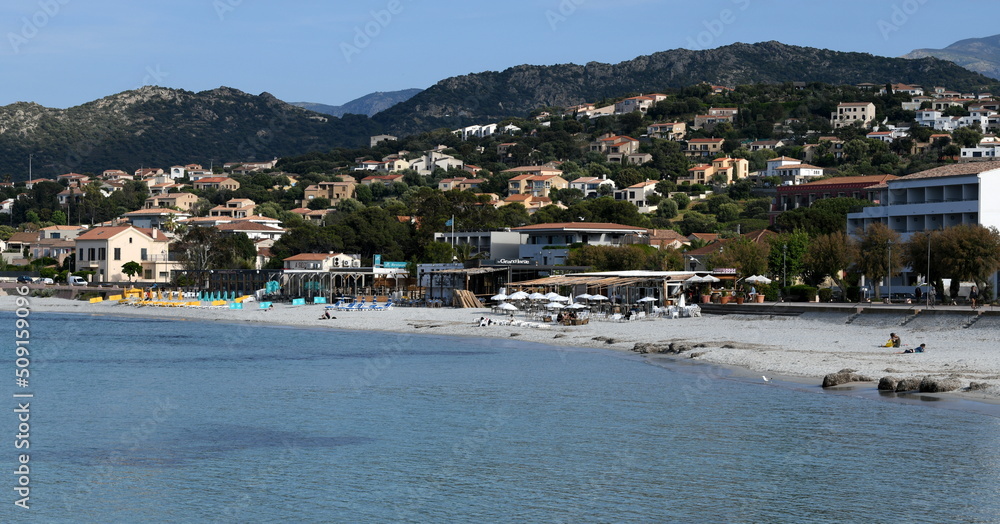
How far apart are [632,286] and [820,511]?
4146 cm

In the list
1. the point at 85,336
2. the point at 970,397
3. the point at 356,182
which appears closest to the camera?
the point at 970,397

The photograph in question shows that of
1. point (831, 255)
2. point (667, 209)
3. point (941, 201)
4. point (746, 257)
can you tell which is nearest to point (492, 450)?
point (831, 255)

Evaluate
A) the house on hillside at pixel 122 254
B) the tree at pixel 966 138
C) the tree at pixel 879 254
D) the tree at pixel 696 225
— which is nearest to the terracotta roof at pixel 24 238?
the house on hillside at pixel 122 254

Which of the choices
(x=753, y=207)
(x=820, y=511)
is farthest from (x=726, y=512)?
(x=753, y=207)

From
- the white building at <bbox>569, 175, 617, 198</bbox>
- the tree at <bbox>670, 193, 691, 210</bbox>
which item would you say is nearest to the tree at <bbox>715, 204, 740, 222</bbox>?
the tree at <bbox>670, 193, 691, 210</bbox>

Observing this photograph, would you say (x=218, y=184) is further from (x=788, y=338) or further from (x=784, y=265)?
(x=788, y=338)

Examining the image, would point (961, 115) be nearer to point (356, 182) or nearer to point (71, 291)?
point (356, 182)

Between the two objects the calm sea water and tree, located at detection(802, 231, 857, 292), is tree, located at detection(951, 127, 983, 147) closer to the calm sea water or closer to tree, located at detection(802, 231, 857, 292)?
tree, located at detection(802, 231, 857, 292)

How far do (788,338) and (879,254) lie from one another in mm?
13741

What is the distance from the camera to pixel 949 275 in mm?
45719

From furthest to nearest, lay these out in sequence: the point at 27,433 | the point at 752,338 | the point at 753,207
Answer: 1. the point at 753,207
2. the point at 752,338
3. the point at 27,433

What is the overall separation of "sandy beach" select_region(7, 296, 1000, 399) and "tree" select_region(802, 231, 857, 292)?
9292mm

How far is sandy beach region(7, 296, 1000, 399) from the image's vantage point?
29203mm

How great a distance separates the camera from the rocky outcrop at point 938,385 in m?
25.1
